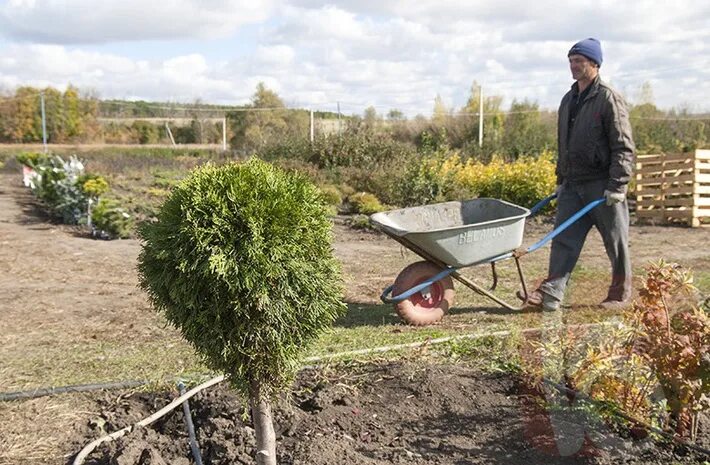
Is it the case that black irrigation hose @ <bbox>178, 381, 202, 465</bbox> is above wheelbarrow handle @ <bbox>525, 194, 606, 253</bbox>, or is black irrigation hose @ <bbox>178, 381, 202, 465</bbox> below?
below

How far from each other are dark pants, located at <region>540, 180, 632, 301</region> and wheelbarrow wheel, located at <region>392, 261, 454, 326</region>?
0.86m

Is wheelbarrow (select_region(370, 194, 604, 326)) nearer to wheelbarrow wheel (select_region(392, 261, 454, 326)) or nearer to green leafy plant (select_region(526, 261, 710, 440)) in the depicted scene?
wheelbarrow wheel (select_region(392, 261, 454, 326))

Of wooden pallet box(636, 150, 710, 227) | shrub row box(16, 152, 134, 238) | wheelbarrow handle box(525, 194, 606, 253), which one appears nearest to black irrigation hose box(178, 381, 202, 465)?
wheelbarrow handle box(525, 194, 606, 253)

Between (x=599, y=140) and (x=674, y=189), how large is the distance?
743 cm

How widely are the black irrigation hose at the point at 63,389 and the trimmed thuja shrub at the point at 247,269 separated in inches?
52.1

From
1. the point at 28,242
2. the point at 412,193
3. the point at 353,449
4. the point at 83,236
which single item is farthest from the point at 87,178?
the point at 353,449

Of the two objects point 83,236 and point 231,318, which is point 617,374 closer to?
A: point 231,318

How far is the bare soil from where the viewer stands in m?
2.93

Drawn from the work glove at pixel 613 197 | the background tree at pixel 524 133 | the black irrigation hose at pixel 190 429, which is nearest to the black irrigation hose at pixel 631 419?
the black irrigation hose at pixel 190 429

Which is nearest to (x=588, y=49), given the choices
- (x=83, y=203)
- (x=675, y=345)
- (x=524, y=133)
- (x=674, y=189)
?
(x=675, y=345)

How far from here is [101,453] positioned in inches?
121

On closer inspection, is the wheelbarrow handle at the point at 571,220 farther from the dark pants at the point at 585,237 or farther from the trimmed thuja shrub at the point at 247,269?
the trimmed thuja shrub at the point at 247,269

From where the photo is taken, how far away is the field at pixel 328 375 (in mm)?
3037

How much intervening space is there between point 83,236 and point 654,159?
930cm
